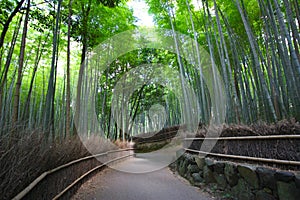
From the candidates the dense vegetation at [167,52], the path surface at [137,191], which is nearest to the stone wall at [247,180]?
the path surface at [137,191]

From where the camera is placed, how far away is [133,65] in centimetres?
939

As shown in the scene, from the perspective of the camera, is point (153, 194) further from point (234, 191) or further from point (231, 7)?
point (231, 7)

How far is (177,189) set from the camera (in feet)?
11.1

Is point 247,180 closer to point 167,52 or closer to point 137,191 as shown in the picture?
point 137,191

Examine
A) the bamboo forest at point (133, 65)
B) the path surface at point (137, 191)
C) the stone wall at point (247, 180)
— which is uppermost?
the bamboo forest at point (133, 65)

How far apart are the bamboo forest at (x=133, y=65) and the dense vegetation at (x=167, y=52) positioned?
0.09 feet

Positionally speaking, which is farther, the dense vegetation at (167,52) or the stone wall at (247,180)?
the dense vegetation at (167,52)

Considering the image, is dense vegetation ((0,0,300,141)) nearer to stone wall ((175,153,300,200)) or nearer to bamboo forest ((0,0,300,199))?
bamboo forest ((0,0,300,199))

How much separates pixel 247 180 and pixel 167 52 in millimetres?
7573

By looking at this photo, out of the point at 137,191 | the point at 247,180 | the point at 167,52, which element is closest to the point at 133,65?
the point at 167,52

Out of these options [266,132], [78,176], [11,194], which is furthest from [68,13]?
[266,132]

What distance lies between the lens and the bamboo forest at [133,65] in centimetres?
253

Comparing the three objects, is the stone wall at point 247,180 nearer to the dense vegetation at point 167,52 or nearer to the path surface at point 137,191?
the path surface at point 137,191

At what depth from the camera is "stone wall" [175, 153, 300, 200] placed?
5.80ft
